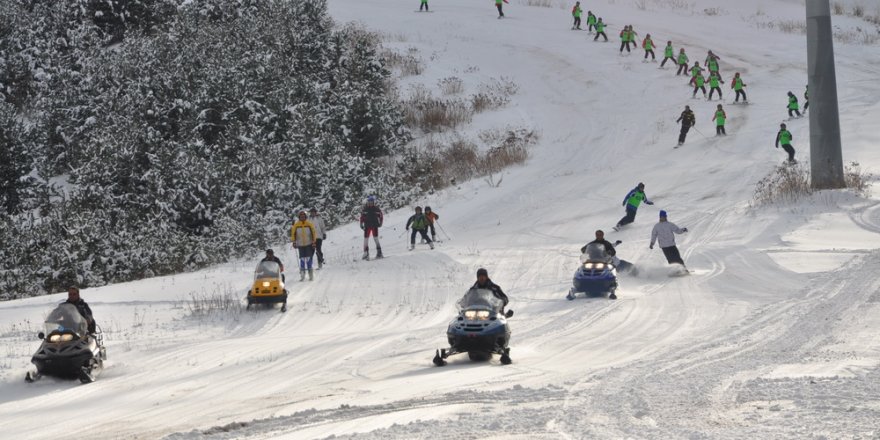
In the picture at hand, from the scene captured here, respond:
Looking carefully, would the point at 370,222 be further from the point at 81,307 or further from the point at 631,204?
the point at 81,307

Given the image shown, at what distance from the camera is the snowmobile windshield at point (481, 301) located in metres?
14.3

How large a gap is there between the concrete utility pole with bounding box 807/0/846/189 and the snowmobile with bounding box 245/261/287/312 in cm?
1712

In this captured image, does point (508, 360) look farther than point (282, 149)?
No

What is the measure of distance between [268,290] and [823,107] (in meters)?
17.9

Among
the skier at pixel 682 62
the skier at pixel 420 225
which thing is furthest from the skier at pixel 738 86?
the skier at pixel 420 225

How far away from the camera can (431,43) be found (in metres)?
57.1

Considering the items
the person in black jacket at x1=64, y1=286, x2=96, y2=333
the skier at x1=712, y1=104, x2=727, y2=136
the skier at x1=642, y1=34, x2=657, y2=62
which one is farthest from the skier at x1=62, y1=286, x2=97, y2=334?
the skier at x1=642, y1=34, x2=657, y2=62

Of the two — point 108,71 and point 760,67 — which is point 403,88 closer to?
point 108,71

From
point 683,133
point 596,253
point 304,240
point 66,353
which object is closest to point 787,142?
point 683,133

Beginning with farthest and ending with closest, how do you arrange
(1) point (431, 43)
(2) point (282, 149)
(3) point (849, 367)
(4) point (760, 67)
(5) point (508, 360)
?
(1) point (431, 43) < (4) point (760, 67) < (2) point (282, 149) < (5) point (508, 360) < (3) point (849, 367)

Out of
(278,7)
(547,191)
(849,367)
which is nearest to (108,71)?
(278,7)

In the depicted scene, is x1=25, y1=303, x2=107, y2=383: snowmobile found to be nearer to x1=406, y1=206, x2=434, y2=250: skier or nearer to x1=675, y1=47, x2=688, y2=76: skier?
x1=406, y1=206, x2=434, y2=250: skier

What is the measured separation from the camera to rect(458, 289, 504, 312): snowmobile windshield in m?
14.3

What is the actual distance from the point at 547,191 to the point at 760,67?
20096 mm
